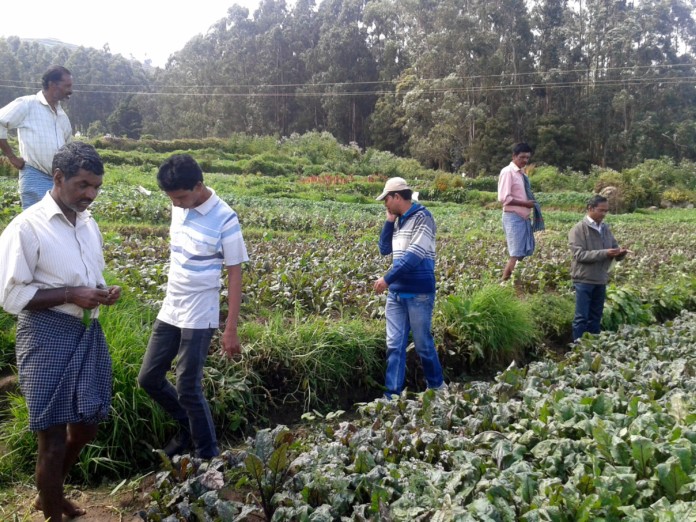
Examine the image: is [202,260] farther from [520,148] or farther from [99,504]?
[520,148]

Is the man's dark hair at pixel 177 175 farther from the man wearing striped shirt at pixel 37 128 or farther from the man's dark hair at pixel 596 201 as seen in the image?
the man's dark hair at pixel 596 201

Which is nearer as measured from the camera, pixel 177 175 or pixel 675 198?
pixel 177 175

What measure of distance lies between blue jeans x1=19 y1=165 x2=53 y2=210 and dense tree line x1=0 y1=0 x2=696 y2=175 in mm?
35843

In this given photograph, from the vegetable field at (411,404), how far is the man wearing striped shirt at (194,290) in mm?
430

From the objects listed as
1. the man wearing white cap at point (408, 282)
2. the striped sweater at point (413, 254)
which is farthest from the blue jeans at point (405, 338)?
the striped sweater at point (413, 254)

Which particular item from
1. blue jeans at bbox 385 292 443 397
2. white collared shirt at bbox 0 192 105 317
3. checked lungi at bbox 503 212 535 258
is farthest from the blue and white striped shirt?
checked lungi at bbox 503 212 535 258

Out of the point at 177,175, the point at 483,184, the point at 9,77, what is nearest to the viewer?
the point at 177,175

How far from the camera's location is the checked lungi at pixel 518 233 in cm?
776

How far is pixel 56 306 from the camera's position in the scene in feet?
9.25

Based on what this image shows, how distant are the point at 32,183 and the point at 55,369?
9.16 feet

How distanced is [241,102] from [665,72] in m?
35.9

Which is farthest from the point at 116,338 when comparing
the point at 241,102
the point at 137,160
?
the point at 241,102

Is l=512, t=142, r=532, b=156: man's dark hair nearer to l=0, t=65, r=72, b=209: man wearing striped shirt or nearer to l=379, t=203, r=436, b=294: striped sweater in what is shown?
l=379, t=203, r=436, b=294: striped sweater

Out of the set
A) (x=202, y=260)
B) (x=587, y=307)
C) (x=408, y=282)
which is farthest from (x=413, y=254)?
(x=587, y=307)
